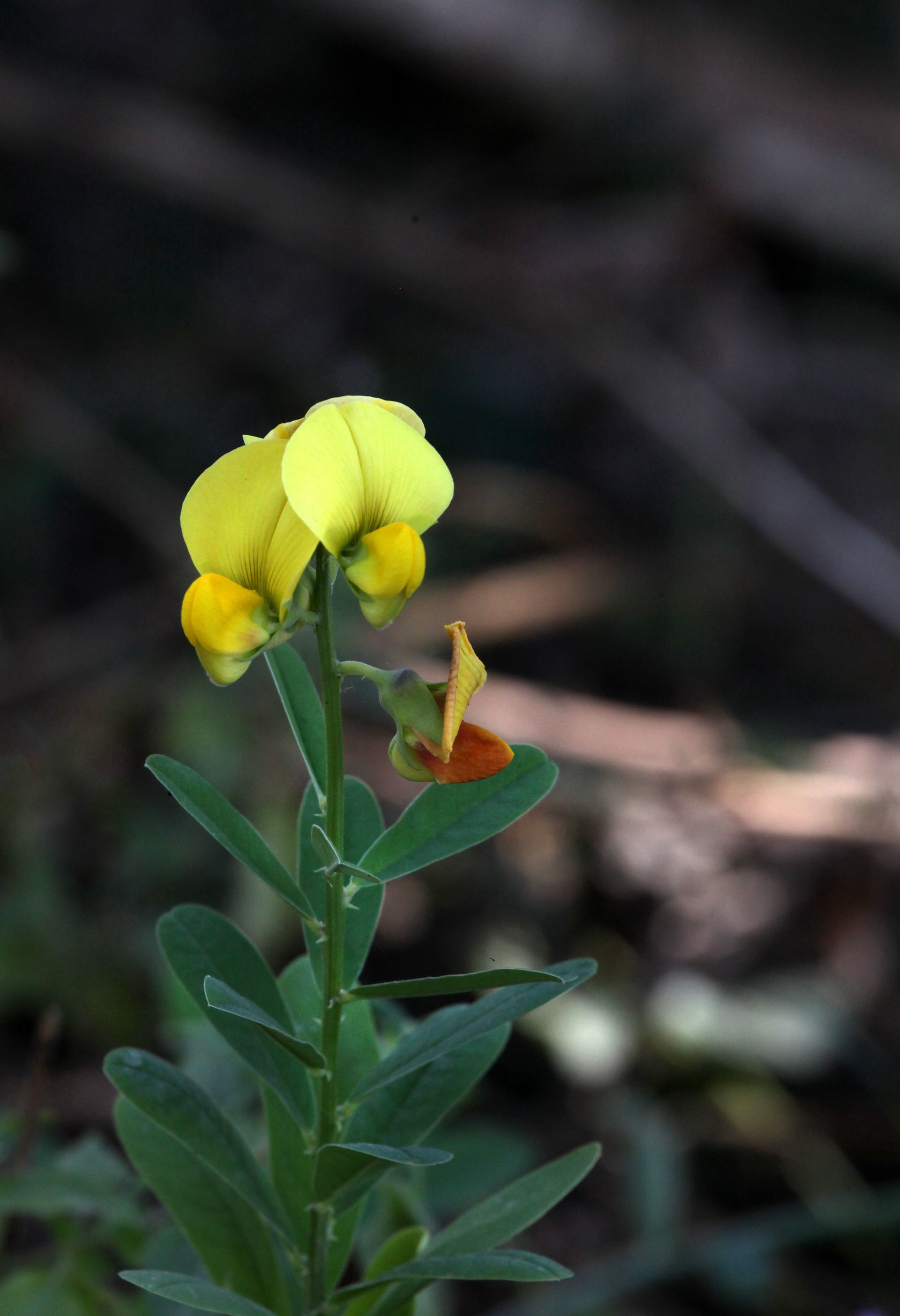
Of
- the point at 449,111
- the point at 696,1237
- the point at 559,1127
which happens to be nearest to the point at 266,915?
the point at 559,1127

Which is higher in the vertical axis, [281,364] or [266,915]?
[281,364]

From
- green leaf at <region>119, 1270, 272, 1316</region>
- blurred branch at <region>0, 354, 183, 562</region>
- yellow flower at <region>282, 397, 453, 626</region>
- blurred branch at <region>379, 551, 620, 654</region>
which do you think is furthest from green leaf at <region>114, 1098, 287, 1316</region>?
blurred branch at <region>0, 354, 183, 562</region>

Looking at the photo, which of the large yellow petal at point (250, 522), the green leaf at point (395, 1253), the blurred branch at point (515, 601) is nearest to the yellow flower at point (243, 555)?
the large yellow petal at point (250, 522)

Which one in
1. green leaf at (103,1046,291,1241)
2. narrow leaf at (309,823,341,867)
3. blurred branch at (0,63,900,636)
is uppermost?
narrow leaf at (309,823,341,867)

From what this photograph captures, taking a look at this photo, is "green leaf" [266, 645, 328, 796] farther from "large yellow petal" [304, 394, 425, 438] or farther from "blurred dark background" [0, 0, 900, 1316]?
"blurred dark background" [0, 0, 900, 1316]

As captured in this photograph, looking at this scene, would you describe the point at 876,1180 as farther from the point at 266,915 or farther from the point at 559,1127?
the point at 266,915

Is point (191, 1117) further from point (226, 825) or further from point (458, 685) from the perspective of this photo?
point (458, 685)
